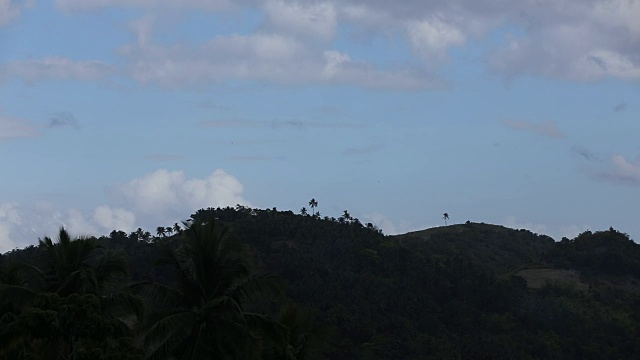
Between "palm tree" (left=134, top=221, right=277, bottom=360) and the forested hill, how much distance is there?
79591 millimetres

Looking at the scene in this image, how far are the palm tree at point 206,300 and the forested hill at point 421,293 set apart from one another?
79.6 metres

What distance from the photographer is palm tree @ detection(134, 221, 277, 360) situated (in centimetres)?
2759

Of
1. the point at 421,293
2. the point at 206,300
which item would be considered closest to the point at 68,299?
the point at 206,300

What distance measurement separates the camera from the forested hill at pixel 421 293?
123075mm

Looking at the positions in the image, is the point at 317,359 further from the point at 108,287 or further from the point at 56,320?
the point at 56,320

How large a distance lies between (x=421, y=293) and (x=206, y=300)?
388 feet

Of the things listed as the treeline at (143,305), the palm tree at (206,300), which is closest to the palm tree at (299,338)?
the treeline at (143,305)

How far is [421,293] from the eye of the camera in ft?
474

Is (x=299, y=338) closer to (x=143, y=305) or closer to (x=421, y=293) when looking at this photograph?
(x=143, y=305)

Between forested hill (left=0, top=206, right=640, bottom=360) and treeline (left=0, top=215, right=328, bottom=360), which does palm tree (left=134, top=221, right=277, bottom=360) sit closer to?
treeline (left=0, top=215, right=328, bottom=360)

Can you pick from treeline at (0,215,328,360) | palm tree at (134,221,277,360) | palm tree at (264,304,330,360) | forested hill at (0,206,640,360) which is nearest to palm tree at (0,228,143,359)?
treeline at (0,215,328,360)

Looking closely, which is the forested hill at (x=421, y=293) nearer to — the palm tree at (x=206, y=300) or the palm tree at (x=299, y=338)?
the palm tree at (x=299, y=338)

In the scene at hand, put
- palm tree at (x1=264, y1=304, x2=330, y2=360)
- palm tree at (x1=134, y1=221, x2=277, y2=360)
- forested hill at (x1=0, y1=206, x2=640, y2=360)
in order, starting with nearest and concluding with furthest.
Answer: palm tree at (x1=134, y1=221, x2=277, y2=360) → palm tree at (x1=264, y1=304, x2=330, y2=360) → forested hill at (x1=0, y1=206, x2=640, y2=360)

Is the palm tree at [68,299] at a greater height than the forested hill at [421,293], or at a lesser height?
lesser
